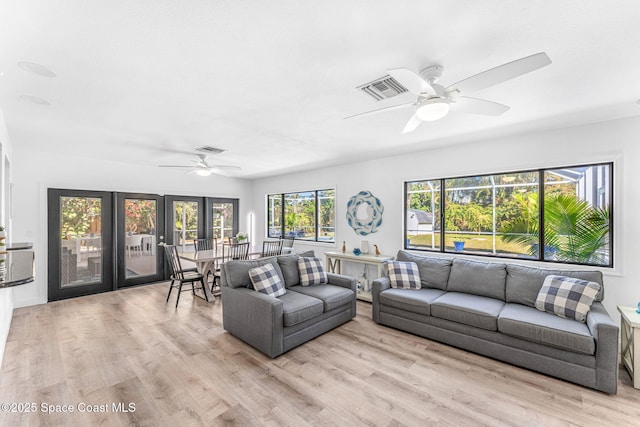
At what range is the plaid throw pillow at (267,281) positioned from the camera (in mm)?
3293

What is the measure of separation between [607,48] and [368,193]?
3638 mm

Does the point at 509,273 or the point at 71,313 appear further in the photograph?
the point at 71,313

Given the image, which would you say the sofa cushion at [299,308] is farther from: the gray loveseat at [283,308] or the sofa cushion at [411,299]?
the sofa cushion at [411,299]

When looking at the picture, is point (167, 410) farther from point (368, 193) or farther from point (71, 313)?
point (368, 193)

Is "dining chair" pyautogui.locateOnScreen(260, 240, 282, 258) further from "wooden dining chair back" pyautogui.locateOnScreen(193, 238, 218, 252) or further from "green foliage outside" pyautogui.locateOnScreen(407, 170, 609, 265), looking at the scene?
"green foliage outside" pyautogui.locateOnScreen(407, 170, 609, 265)

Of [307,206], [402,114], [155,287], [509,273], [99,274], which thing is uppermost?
[402,114]

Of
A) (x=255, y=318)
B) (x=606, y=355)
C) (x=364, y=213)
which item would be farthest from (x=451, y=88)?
(x=364, y=213)

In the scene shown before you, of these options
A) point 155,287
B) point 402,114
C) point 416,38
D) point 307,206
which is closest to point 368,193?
point 307,206

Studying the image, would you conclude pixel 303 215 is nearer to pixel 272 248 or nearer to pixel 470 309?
pixel 272 248

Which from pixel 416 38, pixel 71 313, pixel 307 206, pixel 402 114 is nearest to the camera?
pixel 416 38

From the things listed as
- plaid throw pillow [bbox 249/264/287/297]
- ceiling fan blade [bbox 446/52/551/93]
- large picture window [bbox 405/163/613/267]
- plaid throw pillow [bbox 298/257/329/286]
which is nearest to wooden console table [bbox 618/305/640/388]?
large picture window [bbox 405/163/613/267]

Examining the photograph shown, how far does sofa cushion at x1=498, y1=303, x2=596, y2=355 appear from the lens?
2367 mm

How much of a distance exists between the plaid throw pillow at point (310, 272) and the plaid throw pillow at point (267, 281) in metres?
0.41

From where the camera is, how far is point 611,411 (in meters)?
2.11
